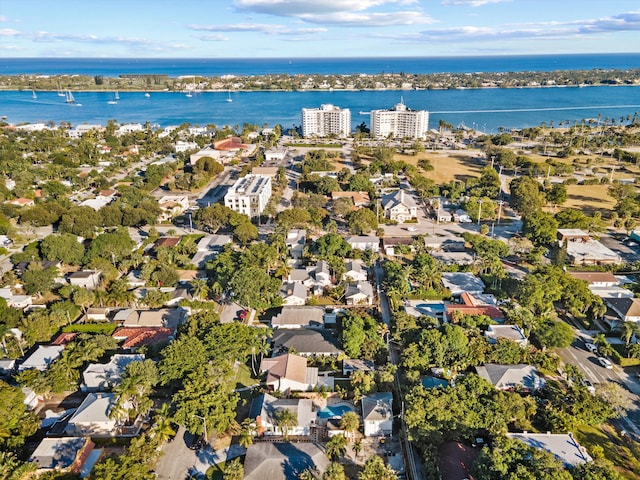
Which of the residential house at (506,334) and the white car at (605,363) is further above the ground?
the residential house at (506,334)

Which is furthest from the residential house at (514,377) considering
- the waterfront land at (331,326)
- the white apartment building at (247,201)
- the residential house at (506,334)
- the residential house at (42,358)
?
the white apartment building at (247,201)

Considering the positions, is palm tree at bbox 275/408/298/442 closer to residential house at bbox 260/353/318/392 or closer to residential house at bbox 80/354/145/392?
residential house at bbox 260/353/318/392

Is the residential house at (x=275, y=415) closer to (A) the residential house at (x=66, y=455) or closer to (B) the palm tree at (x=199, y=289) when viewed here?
(A) the residential house at (x=66, y=455)

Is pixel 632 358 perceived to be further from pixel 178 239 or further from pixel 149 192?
pixel 149 192

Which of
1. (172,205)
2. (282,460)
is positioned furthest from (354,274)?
(172,205)

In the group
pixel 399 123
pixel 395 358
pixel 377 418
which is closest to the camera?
pixel 377 418

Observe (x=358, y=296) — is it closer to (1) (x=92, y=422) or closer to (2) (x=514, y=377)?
(2) (x=514, y=377)
